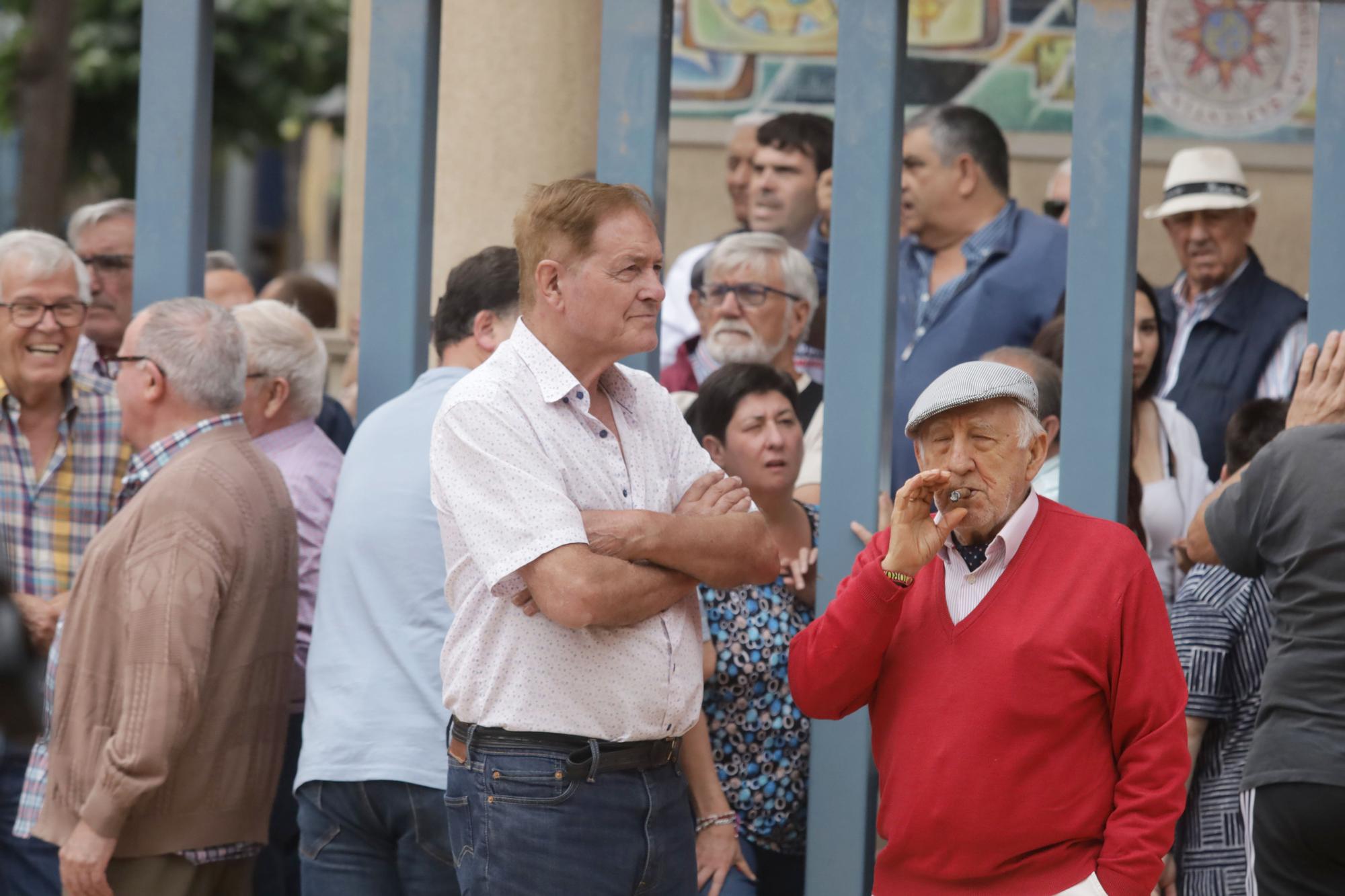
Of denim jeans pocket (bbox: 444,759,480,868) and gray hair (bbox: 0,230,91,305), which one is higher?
gray hair (bbox: 0,230,91,305)

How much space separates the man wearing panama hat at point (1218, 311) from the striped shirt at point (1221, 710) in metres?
1.36

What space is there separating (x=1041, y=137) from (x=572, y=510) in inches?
202

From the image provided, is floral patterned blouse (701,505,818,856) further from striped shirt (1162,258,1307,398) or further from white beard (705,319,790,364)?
striped shirt (1162,258,1307,398)

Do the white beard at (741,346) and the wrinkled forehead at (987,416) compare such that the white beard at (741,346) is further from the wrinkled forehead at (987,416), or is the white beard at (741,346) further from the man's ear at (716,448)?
the wrinkled forehead at (987,416)

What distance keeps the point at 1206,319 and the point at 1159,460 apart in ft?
3.72

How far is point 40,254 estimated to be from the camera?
425 centimetres

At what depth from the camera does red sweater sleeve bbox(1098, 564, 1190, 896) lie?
289cm

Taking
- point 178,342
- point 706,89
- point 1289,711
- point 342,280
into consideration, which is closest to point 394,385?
point 178,342

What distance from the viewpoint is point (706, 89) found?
7590 millimetres

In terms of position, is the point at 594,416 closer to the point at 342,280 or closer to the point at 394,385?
the point at 394,385

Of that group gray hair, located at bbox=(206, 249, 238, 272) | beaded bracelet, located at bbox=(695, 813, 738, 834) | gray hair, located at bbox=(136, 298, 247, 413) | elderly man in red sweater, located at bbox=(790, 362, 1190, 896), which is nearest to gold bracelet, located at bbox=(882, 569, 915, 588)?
elderly man in red sweater, located at bbox=(790, 362, 1190, 896)

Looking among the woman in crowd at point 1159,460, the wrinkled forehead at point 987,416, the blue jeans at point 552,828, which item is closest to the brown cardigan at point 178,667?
the blue jeans at point 552,828

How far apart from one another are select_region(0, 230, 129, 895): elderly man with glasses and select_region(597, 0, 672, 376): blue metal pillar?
1.42 meters

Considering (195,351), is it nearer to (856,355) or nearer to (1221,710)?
(856,355)
